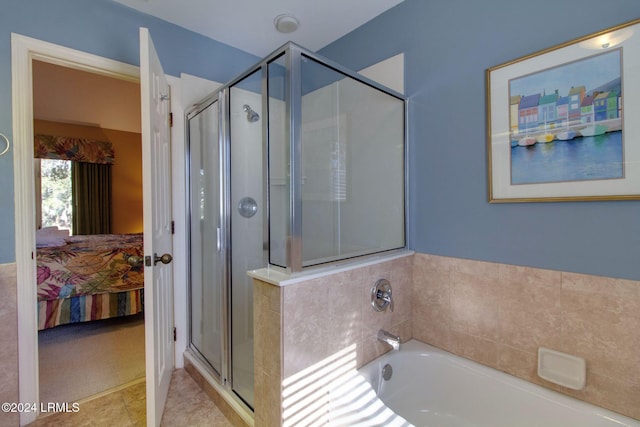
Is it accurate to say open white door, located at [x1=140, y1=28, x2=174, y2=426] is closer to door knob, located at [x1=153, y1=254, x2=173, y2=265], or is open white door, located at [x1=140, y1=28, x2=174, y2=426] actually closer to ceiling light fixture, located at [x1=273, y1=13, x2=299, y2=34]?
→ door knob, located at [x1=153, y1=254, x2=173, y2=265]

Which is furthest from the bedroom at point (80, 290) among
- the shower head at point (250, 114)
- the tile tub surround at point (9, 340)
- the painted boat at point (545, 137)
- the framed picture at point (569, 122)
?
the painted boat at point (545, 137)

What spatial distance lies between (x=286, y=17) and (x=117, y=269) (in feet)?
9.05

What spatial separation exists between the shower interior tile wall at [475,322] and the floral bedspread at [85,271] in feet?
7.57

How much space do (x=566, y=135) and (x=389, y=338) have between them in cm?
127

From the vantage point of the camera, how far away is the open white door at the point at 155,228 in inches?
57.7

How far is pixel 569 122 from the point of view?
4.18ft

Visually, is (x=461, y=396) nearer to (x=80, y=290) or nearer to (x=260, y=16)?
(x=260, y=16)

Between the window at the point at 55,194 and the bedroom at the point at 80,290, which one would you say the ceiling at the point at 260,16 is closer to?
the bedroom at the point at 80,290

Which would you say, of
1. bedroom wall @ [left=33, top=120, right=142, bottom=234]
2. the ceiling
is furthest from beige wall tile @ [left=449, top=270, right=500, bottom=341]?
bedroom wall @ [left=33, top=120, right=142, bottom=234]

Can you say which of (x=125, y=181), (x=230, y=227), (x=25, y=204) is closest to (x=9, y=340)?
(x=25, y=204)

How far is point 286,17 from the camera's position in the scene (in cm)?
206

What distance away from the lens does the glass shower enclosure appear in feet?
4.97

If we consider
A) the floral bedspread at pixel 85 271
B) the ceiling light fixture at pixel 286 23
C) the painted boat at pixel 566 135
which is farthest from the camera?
the floral bedspread at pixel 85 271

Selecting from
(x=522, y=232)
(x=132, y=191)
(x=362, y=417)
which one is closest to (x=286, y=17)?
(x=522, y=232)
